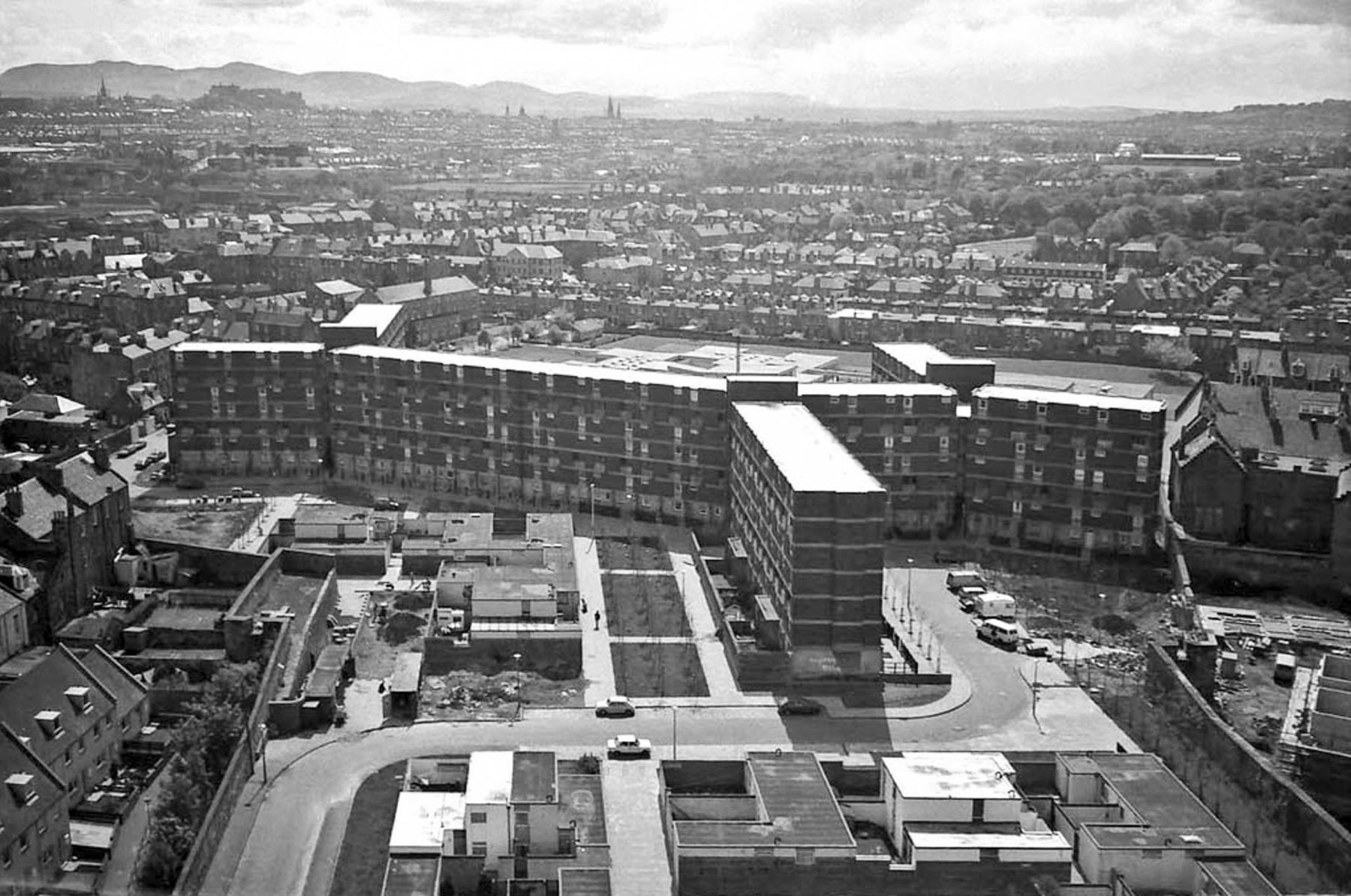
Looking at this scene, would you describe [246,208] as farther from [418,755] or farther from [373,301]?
[418,755]

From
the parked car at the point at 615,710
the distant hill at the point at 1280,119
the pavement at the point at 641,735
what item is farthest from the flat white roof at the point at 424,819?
the distant hill at the point at 1280,119

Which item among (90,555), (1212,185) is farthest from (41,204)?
(1212,185)

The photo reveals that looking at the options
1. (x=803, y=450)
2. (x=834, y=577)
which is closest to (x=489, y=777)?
(x=834, y=577)

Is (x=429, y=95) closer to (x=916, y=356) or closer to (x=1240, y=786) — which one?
(x=916, y=356)

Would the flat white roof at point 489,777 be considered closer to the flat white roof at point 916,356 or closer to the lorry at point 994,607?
the lorry at point 994,607

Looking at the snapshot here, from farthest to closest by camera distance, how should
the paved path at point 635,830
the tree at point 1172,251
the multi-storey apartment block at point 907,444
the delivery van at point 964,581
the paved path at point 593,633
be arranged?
the tree at point 1172,251 → the multi-storey apartment block at point 907,444 → the delivery van at point 964,581 → the paved path at point 593,633 → the paved path at point 635,830

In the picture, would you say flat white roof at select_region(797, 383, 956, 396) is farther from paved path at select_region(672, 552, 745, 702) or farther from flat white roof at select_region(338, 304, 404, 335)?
flat white roof at select_region(338, 304, 404, 335)
